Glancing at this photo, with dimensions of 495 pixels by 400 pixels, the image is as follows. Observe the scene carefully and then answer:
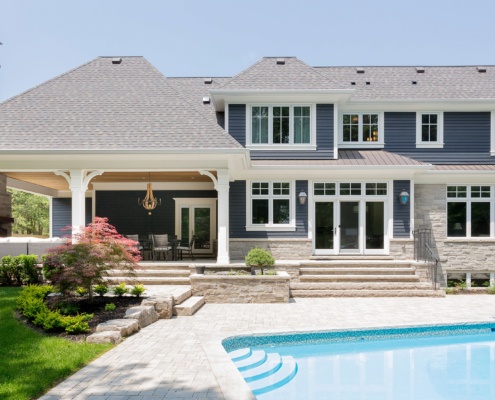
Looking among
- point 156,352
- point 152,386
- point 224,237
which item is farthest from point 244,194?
point 152,386

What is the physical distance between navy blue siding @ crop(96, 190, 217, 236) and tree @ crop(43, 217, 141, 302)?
8.94m

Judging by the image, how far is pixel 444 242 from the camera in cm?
1509

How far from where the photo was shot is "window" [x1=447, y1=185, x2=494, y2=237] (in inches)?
600

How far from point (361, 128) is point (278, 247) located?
216 inches

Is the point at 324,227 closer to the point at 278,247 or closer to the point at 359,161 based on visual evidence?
the point at 278,247

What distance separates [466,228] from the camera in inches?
600

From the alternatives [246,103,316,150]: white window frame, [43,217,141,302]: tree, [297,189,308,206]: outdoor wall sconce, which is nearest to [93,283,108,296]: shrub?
[43,217,141,302]: tree

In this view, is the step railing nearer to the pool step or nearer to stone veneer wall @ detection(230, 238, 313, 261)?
stone veneer wall @ detection(230, 238, 313, 261)

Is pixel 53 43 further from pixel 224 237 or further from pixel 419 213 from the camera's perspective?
pixel 419 213

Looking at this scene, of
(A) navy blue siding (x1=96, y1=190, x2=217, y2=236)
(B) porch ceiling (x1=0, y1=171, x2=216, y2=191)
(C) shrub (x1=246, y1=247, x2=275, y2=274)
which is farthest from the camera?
(A) navy blue siding (x1=96, y1=190, x2=217, y2=236)

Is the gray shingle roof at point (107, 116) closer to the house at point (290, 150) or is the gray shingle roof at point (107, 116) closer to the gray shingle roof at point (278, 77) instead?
the house at point (290, 150)

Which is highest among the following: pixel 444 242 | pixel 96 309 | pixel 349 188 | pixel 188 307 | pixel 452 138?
pixel 452 138

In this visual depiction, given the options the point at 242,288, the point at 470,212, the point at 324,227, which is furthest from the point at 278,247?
the point at 470,212

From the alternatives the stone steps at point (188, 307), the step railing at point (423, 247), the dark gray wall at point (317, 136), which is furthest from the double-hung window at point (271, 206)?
the stone steps at point (188, 307)
